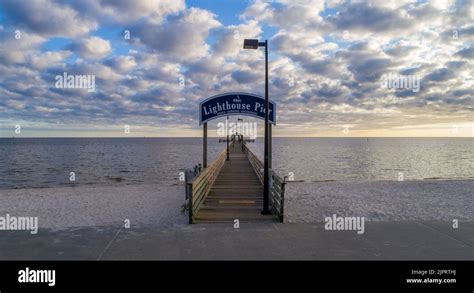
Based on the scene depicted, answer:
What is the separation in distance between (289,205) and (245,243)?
7308 millimetres

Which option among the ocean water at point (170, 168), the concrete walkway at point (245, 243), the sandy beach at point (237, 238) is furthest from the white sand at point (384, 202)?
the ocean water at point (170, 168)

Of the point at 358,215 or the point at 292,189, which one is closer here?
the point at 358,215

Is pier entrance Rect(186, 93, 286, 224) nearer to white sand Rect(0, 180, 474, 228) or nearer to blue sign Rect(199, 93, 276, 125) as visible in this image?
blue sign Rect(199, 93, 276, 125)

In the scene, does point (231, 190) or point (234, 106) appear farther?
point (234, 106)

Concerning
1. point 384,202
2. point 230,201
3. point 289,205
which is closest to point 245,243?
point 230,201

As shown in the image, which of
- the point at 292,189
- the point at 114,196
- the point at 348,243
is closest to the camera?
the point at 348,243

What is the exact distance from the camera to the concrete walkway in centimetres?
632

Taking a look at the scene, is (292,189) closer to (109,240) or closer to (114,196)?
(114,196)

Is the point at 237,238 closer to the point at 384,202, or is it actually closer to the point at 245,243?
the point at 245,243

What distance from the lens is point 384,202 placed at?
14.7m

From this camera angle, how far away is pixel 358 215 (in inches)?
469

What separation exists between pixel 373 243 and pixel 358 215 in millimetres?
5103

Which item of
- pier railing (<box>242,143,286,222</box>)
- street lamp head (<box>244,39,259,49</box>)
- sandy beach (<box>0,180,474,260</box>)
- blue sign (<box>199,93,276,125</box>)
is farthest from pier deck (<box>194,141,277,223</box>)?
street lamp head (<box>244,39,259,49</box>)
